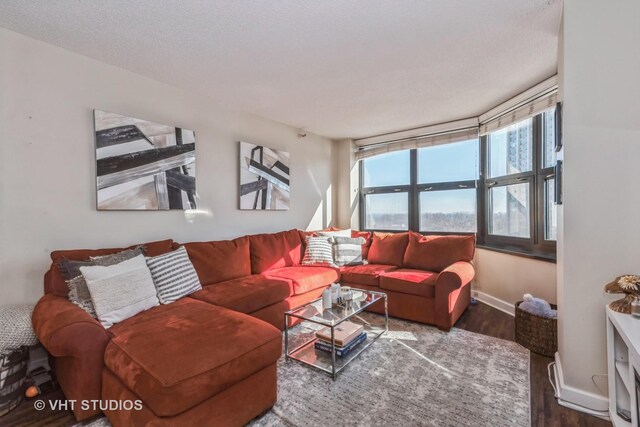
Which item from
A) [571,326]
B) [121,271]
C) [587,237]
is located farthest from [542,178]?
[121,271]

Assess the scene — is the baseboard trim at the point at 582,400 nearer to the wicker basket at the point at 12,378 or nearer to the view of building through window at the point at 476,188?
Answer: the view of building through window at the point at 476,188

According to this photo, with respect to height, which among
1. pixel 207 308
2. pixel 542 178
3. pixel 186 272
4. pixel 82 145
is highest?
pixel 82 145

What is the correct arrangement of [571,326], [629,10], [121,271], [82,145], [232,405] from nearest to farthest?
[232,405] → [629,10] → [571,326] → [121,271] → [82,145]

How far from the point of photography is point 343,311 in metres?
2.31

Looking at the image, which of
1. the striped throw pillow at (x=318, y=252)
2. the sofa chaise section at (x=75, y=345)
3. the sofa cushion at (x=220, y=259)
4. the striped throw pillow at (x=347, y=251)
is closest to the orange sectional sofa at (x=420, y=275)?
the striped throw pillow at (x=347, y=251)

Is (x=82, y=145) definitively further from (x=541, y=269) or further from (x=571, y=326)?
(x=541, y=269)

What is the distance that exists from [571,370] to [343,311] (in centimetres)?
141

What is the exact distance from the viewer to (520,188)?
10.5ft

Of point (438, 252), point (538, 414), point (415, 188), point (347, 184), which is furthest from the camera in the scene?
point (347, 184)

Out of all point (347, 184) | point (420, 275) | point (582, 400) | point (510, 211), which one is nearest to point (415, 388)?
point (582, 400)

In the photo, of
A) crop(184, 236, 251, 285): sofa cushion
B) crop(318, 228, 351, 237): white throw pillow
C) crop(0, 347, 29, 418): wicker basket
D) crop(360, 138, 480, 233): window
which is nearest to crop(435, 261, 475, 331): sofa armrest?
crop(360, 138, 480, 233): window

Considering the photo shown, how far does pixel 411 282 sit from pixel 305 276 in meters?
1.04

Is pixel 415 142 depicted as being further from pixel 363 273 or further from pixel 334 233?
pixel 363 273

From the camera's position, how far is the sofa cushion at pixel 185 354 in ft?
4.10
